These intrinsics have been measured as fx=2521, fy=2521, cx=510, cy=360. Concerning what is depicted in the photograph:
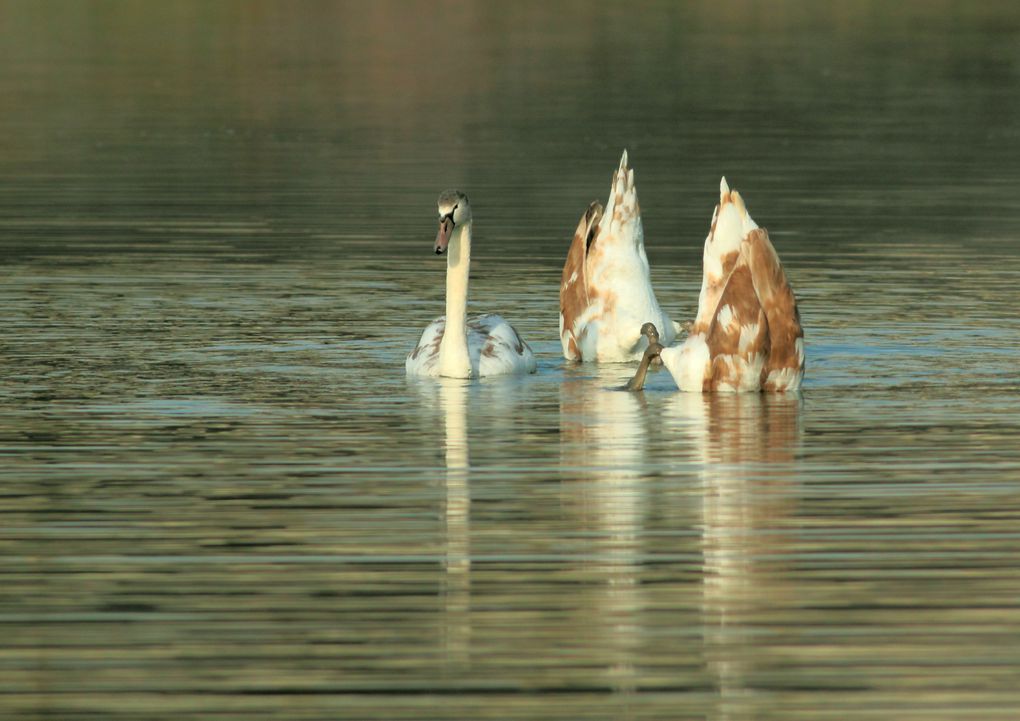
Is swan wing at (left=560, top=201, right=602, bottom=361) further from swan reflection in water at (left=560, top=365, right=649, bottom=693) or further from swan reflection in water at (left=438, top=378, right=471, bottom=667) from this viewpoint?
swan reflection in water at (left=438, top=378, right=471, bottom=667)

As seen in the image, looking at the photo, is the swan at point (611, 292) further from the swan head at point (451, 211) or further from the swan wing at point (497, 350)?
the swan head at point (451, 211)

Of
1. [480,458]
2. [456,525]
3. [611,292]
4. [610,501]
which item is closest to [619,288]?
[611,292]

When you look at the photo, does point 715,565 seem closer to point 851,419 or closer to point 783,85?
point 851,419

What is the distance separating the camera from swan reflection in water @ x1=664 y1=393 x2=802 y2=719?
10641 mm

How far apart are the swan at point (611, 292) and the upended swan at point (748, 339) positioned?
5.14 feet

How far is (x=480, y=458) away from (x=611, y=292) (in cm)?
519

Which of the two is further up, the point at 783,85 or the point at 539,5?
the point at 539,5

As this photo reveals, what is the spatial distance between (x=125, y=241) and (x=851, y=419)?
479 inches

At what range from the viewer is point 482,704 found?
394 inches

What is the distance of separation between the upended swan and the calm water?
26cm

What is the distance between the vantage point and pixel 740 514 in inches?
525

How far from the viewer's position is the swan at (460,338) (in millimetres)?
18609

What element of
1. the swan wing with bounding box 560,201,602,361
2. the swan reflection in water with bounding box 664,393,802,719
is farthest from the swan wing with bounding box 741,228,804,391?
the swan wing with bounding box 560,201,602,361

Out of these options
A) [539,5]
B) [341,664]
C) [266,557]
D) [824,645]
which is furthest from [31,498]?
[539,5]
